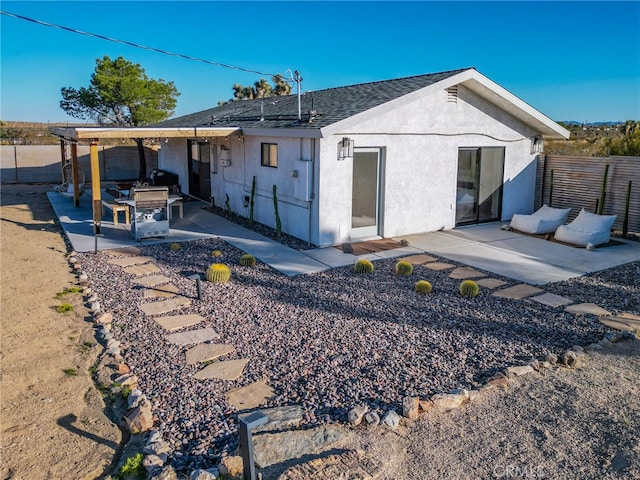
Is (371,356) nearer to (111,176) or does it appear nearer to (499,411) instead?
(499,411)

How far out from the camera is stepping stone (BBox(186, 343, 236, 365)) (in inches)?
219

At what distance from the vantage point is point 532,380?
509cm

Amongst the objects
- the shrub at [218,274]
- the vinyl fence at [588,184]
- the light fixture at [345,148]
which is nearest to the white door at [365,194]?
the light fixture at [345,148]

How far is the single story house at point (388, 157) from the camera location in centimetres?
1056

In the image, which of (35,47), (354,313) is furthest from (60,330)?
(35,47)

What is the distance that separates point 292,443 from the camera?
3.96 meters

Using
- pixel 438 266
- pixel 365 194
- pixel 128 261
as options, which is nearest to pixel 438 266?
pixel 438 266

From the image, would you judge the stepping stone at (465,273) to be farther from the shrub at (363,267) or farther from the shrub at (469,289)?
the shrub at (363,267)

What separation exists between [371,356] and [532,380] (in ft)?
5.48

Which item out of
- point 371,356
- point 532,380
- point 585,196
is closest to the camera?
point 532,380

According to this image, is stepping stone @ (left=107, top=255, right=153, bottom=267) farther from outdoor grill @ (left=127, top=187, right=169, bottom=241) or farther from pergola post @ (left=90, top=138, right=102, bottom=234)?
pergola post @ (left=90, top=138, right=102, bottom=234)

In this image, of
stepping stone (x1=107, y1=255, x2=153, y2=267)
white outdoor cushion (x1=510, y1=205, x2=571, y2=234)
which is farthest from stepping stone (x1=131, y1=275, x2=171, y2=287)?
white outdoor cushion (x1=510, y1=205, x2=571, y2=234)

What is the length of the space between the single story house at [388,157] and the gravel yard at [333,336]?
7.56 ft

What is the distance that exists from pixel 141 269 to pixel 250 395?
16.6 feet
